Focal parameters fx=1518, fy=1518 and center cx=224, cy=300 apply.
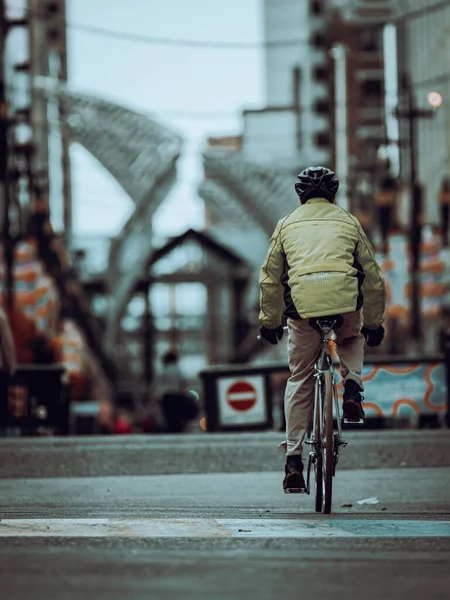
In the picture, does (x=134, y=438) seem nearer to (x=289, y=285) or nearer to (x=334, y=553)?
(x=289, y=285)

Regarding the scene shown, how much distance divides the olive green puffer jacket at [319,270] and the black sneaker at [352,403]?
1.21 feet

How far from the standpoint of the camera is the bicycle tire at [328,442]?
6855mm

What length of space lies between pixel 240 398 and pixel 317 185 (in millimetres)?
10128

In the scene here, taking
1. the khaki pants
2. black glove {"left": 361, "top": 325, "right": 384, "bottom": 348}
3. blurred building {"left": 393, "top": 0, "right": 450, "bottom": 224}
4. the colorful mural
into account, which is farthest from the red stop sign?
blurred building {"left": 393, "top": 0, "right": 450, "bottom": 224}

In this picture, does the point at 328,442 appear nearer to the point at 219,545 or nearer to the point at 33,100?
the point at 219,545

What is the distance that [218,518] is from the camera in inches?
256

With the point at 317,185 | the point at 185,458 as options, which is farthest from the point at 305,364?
the point at 185,458

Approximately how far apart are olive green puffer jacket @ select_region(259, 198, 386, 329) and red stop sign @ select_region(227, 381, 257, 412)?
9997mm

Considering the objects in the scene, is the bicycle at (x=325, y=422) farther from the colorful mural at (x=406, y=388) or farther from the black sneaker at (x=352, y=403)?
the colorful mural at (x=406, y=388)

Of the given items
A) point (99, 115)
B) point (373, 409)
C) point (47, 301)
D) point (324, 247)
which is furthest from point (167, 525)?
point (99, 115)

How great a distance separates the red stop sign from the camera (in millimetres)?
17250

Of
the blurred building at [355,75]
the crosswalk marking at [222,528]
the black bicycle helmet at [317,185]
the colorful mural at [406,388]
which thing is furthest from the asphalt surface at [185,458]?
the blurred building at [355,75]

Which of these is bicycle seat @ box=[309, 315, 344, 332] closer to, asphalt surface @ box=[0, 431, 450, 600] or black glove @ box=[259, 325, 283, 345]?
black glove @ box=[259, 325, 283, 345]

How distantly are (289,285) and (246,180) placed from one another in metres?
91.6
